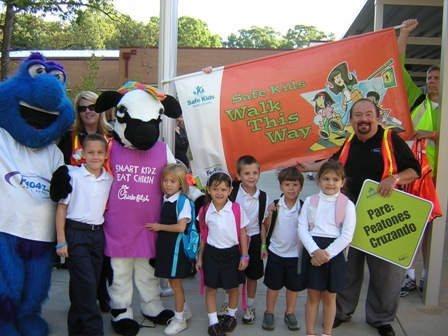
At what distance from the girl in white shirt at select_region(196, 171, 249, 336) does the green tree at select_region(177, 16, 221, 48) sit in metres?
71.8

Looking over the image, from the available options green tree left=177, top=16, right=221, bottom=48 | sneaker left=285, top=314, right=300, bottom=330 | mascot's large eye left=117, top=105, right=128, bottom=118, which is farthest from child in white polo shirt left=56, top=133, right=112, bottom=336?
green tree left=177, top=16, right=221, bottom=48

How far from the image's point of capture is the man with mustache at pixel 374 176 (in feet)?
11.3

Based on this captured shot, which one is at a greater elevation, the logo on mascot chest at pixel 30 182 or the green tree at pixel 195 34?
the green tree at pixel 195 34

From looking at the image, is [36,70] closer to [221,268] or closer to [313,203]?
[221,268]

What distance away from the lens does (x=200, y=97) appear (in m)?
4.21

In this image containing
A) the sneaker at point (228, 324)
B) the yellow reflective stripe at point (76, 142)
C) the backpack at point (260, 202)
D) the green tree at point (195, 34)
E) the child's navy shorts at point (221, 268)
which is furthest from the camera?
the green tree at point (195, 34)

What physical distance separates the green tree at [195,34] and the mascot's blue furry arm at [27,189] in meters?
71.7

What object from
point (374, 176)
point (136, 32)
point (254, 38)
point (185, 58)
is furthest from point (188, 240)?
point (254, 38)

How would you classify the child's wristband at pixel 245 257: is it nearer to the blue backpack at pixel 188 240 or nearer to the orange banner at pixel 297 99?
the blue backpack at pixel 188 240

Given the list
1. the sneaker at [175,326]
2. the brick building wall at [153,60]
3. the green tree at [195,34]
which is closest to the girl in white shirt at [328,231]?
the sneaker at [175,326]

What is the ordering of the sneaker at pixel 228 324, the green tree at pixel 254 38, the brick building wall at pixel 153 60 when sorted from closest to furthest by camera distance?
the sneaker at pixel 228 324 → the brick building wall at pixel 153 60 → the green tree at pixel 254 38

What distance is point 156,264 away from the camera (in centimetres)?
354

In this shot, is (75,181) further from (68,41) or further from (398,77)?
(68,41)

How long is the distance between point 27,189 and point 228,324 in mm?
1867
